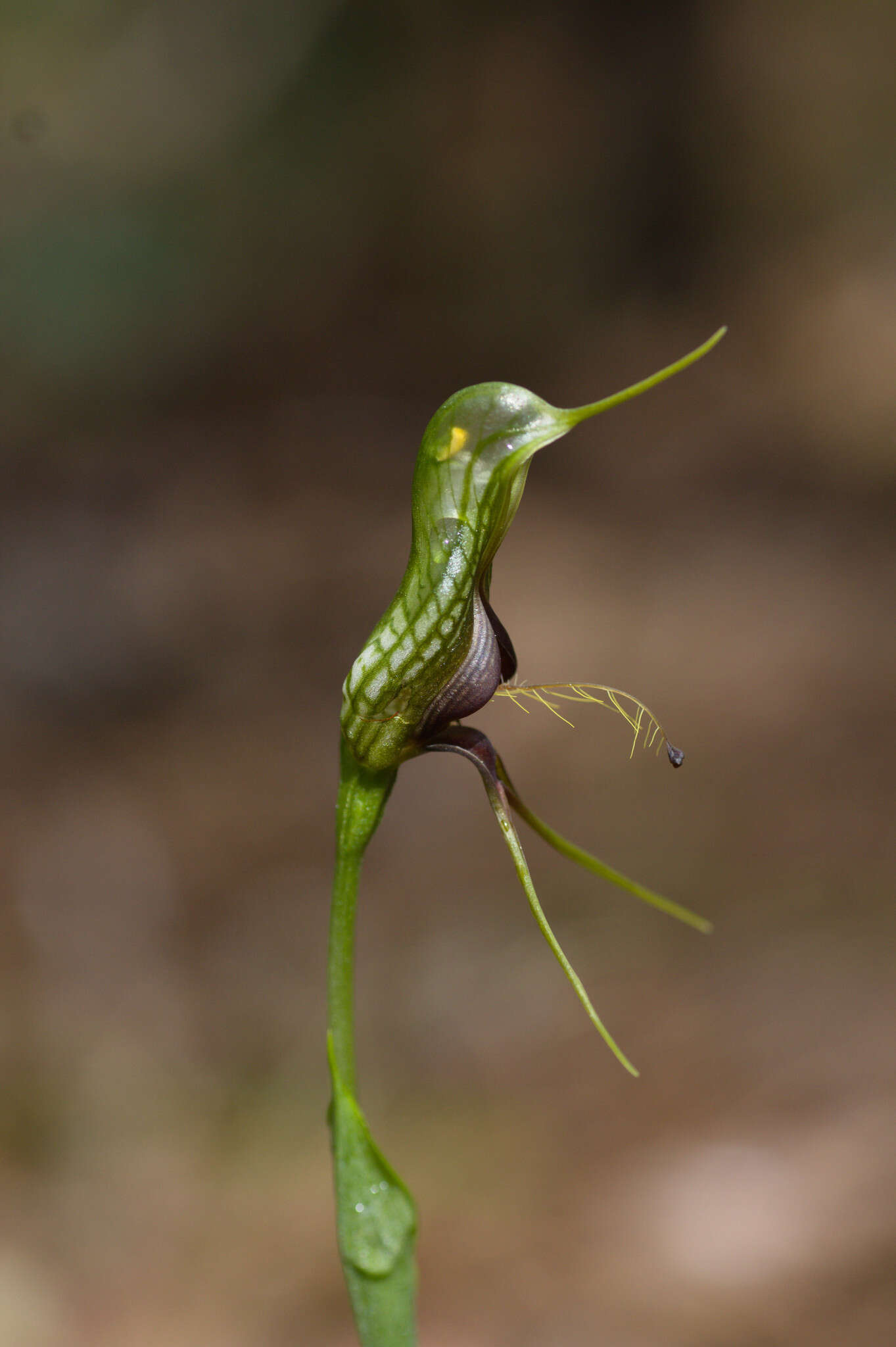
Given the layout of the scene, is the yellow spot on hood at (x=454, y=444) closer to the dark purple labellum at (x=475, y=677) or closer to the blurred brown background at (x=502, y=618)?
the dark purple labellum at (x=475, y=677)

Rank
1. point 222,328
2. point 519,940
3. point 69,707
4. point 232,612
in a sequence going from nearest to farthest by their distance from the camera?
point 519,940, point 69,707, point 232,612, point 222,328

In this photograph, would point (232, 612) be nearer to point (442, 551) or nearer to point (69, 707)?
point (69, 707)

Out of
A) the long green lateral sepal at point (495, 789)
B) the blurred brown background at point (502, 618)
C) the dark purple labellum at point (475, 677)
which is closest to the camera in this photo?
the long green lateral sepal at point (495, 789)

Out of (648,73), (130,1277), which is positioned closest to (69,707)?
(130,1277)

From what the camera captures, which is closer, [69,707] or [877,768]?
[877,768]

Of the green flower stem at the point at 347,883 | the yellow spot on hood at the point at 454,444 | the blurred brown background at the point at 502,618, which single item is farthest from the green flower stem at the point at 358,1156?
the blurred brown background at the point at 502,618

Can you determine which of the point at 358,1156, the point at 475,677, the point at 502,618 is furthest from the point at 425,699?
the point at 502,618

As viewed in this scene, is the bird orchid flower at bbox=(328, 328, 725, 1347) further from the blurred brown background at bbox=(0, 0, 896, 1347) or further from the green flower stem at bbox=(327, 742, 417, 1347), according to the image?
the blurred brown background at bbox=(0, 0, 896, 1347)
